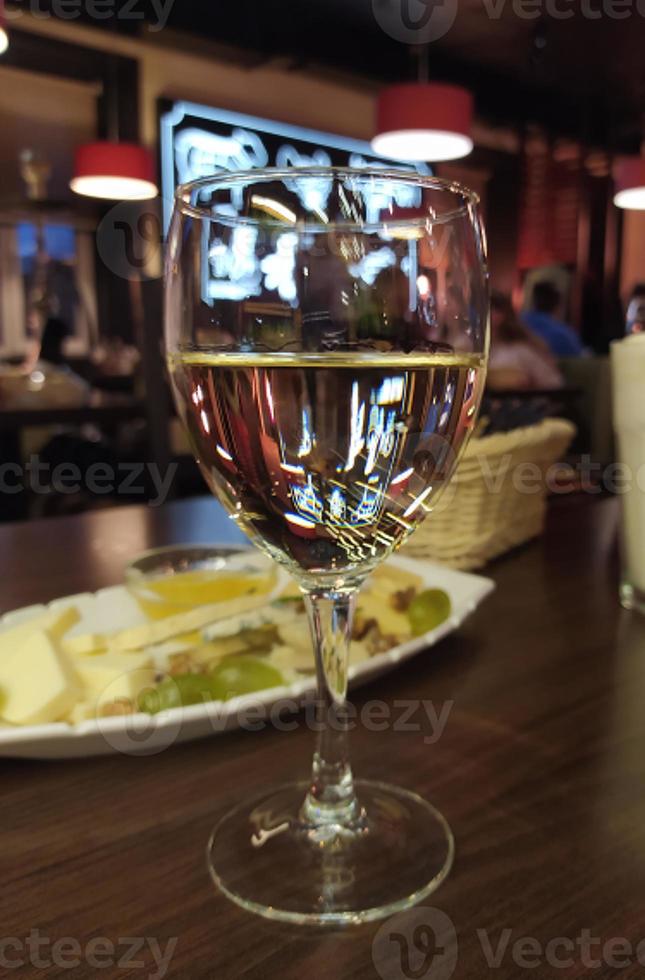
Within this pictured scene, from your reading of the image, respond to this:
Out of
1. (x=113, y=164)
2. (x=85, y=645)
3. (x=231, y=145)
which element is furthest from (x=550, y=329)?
(x=85, y=645)

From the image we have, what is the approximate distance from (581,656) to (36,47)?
475 centimetres

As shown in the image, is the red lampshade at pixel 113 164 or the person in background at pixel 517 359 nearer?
the red lampshade at pixel 113 164

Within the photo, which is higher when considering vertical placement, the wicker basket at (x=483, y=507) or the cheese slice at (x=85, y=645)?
the wicker basket at (x=483, y=507)

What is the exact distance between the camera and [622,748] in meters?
0.41

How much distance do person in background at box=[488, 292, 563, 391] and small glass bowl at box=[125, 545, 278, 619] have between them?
11.6 ft

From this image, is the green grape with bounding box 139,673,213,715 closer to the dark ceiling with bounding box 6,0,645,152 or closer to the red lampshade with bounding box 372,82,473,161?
the red lampshade with bounding box 372,82,473,161

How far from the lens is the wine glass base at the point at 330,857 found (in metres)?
0.30

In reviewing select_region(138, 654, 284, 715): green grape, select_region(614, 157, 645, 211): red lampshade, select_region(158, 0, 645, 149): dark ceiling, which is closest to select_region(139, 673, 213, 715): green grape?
select_region(138, 654, 284, 715): green grape

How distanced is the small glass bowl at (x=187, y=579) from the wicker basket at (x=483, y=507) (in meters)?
0.18

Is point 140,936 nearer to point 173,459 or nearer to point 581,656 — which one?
point 581,656

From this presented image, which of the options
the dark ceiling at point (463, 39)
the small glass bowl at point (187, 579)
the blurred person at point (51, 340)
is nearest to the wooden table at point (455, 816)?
the small glass bowl at point (187, 579)

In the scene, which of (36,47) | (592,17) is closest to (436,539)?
(36,47)

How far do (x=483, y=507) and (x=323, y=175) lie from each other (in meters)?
0.48

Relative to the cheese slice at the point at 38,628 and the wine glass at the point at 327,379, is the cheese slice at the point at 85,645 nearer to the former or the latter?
the cheese slice at the point at 38,628
